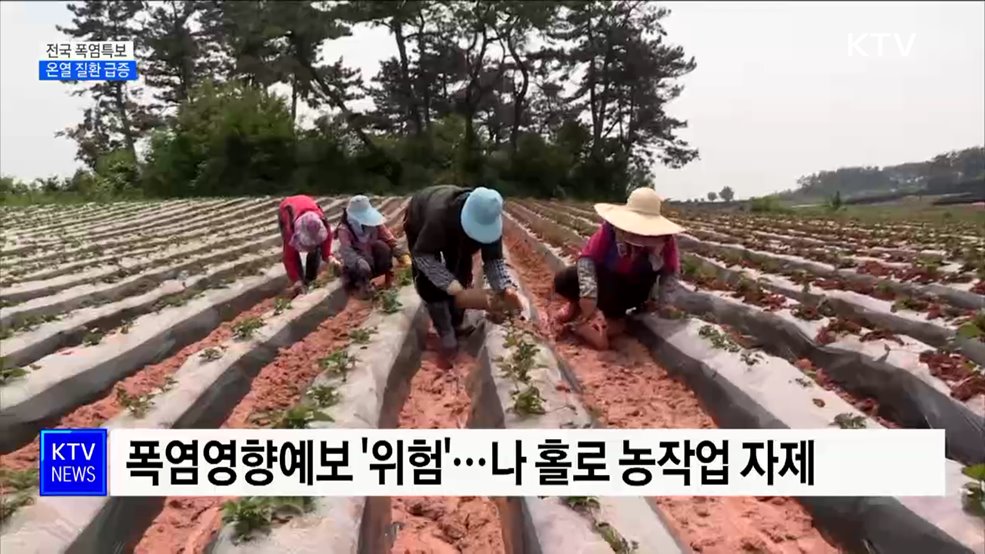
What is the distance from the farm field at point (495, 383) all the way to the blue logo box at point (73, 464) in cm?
6

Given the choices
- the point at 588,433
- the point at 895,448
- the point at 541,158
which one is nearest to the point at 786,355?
the point at 895,448

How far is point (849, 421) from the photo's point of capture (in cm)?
303

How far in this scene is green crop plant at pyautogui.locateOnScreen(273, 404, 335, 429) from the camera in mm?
3078

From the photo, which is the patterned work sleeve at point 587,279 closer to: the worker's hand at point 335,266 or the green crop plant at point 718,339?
the green crop plant at point 718,339

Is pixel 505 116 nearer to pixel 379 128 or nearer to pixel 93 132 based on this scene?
pixel 379 128

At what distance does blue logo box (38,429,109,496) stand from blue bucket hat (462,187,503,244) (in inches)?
78.1

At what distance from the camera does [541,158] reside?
27234mm

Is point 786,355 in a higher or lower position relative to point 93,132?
lower

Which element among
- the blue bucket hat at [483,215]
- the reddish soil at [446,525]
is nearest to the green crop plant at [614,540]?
the reddish soil at [446,525]

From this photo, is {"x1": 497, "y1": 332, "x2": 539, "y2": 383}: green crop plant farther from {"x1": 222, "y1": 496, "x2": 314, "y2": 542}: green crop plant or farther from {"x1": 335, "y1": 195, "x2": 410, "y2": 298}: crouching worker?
{"x1": 335, "y1": 195, "x2": 410, "y2": 298}: crouching worker

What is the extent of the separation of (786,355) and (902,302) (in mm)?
784

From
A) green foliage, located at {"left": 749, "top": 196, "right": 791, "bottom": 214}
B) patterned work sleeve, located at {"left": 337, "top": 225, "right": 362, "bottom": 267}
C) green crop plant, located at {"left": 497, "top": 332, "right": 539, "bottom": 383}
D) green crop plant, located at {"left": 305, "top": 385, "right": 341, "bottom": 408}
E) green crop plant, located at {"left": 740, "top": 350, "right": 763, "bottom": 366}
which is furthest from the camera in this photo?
green foliage, located at {"left": 749, "top": 196, "right": 791, "bottom": 214}

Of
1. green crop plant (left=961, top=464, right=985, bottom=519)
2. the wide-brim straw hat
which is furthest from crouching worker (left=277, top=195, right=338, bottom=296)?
green crop plant (left=961, top=464, right=985, bottom=519)

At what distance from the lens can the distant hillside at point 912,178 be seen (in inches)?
342
